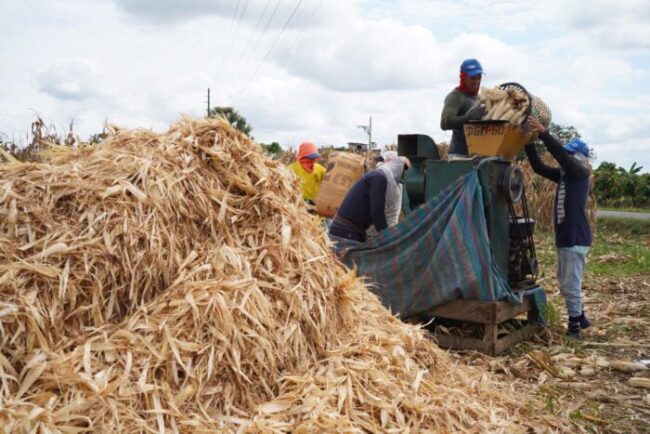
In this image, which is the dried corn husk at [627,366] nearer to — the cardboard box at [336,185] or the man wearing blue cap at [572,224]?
the man wearing blue cap at [572,224]

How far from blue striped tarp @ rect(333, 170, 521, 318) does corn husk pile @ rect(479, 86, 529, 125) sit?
2.20ft

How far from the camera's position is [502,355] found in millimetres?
5668

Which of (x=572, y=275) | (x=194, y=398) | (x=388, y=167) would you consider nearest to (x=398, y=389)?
(x=194, y=398)

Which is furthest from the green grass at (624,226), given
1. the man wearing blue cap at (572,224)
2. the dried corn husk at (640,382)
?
the dried corn husk at (640,382)

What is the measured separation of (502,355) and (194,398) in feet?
11.8

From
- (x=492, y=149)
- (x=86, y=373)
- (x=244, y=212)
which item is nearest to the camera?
(x=86, y=373)

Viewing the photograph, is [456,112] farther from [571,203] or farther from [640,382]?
[640,382]

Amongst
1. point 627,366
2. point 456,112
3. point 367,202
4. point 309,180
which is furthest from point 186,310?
point 309,180

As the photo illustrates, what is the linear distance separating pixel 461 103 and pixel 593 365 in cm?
278

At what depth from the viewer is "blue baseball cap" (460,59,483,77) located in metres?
6.40

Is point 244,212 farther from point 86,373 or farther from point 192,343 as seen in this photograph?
point 86,373

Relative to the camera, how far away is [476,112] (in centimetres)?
624

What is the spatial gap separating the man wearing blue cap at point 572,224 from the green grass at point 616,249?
13.8 feet

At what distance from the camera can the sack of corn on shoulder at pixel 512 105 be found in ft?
19.1
